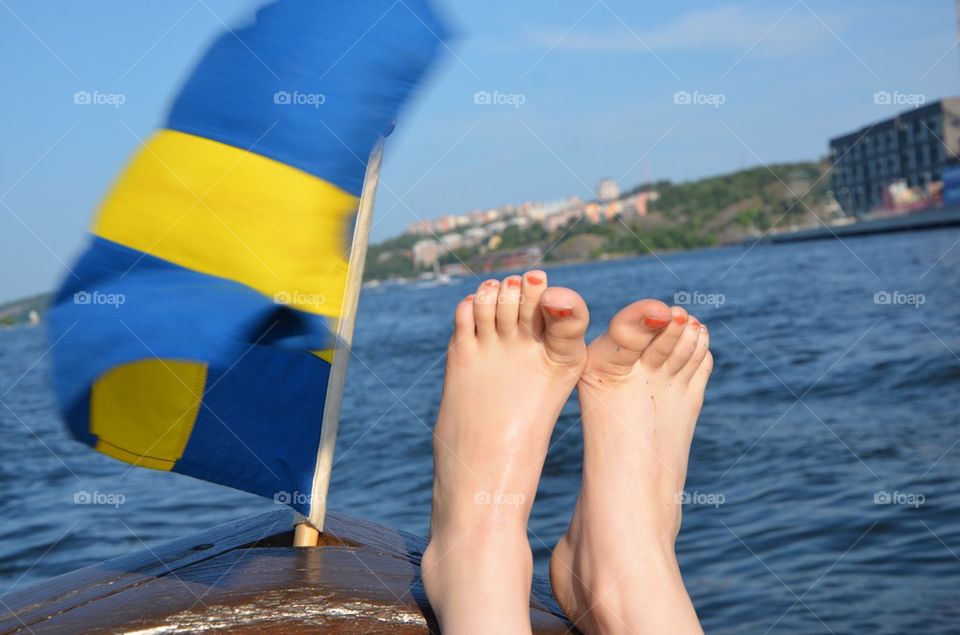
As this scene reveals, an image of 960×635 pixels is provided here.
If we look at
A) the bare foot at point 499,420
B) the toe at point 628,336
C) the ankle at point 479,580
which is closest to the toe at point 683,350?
the toe at point 628,336

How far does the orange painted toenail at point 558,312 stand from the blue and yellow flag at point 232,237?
1.20 feet

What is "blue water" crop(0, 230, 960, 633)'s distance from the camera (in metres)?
3.12

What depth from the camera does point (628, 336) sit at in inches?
74.5

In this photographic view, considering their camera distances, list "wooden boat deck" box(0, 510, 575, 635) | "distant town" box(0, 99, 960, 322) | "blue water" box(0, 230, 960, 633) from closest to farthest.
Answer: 1. "wooden boat deck" box(0, 510, 575, 635)
2. "blue water" box(0, 230, 960, 633)
3. "distant town" box(0, 99, 960, 322)

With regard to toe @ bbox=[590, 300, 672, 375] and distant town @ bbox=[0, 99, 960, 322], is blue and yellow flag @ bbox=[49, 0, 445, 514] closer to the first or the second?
toe @ bbox=[590, 300, 672, 375]

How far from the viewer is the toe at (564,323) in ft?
5.66

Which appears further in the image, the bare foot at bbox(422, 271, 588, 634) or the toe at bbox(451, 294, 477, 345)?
the toe at bbox(451, 294, 477, 345)

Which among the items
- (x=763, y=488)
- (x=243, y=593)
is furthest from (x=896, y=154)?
(x=243, y=593)

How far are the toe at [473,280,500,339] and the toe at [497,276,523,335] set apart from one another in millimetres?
18

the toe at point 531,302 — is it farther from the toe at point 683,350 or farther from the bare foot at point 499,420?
the toe at point 683,350

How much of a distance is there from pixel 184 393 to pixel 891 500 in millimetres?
3131

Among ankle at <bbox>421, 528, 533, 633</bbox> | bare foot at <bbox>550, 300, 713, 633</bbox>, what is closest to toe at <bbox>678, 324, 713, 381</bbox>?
bare foot at <bbox>550, 300, 713, 633</bbox>

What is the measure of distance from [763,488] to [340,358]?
312cm

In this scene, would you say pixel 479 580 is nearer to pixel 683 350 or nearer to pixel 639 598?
pixel 639 598
